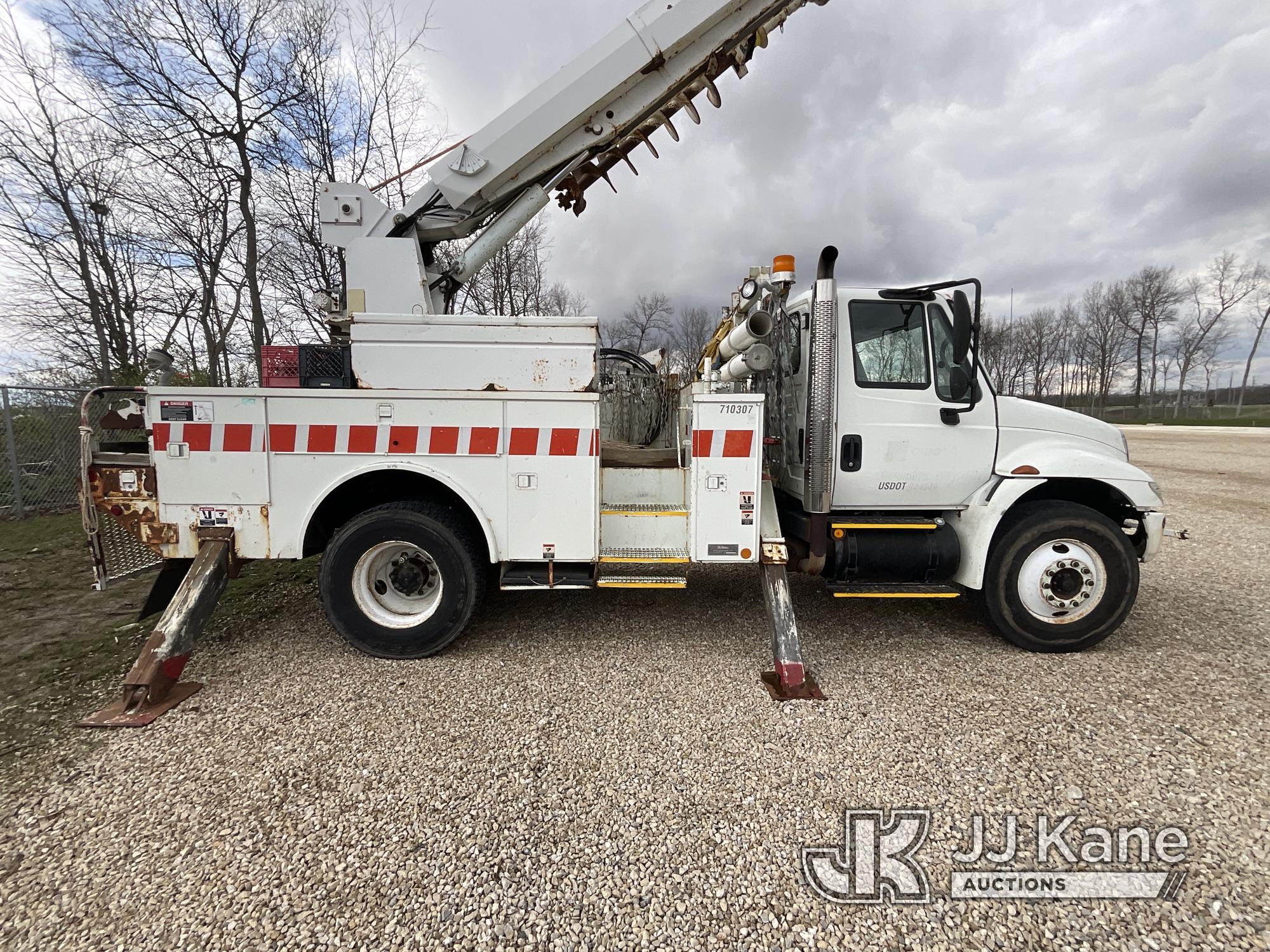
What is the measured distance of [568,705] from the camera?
3059 millimetres

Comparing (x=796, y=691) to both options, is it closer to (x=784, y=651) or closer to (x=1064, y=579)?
(x=784, y=651)

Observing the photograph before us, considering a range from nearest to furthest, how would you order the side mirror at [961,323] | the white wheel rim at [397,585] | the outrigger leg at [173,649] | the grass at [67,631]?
the grass at [67,631], the outrigger leg at [173,649], the side mirror at [961,323], the white wheel rim at [397,585]

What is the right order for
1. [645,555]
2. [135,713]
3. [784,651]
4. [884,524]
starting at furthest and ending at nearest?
1. [884,524]
2. [645,555]
3. [784,651]
4. [135,713]

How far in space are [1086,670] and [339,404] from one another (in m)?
4.97

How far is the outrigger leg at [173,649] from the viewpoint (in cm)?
290

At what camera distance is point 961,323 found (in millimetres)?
3271

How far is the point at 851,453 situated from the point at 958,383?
0.83 m

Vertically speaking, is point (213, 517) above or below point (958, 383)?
below

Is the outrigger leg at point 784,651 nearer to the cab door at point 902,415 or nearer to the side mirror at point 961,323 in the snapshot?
the cab door at point 902,415

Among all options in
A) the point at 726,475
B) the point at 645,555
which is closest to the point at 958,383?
the point at 726,475

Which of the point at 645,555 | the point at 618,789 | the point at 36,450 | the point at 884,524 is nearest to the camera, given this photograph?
the point at 618,789

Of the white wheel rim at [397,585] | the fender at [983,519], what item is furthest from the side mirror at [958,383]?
the white wheel rim at [397,585]

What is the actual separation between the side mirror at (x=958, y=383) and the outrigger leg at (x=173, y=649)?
15.5 ft

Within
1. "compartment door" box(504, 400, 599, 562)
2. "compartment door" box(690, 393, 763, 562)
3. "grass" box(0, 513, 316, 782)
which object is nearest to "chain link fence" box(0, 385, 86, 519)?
"grass" box(0, 513, 316, 782)
